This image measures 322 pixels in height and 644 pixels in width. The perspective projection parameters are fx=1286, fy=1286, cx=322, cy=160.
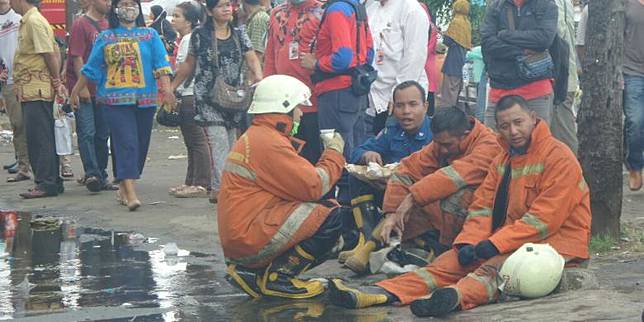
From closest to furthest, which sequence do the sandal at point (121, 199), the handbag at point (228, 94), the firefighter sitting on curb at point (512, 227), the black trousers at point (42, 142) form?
1. the firefighter sitting on curb at point (512, 227)
2. the handbag at point (228, 94)
3. the sandal at point (121, 199)
4. the black trousers at point (42, 142)

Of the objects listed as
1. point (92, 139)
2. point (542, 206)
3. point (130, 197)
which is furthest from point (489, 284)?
point (92, 139)

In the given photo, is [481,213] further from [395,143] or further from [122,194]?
[122,194]

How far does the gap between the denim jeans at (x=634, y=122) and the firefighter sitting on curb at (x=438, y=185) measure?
12.1 feet

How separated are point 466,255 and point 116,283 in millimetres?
2378

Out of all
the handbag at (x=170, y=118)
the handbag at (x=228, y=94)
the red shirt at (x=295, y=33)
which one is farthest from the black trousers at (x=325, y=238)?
the handbag at (x=170, y=118)

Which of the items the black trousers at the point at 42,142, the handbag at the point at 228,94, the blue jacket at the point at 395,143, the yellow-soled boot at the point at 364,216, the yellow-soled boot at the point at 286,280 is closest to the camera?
the yellow-soled boot at the point at 286,280

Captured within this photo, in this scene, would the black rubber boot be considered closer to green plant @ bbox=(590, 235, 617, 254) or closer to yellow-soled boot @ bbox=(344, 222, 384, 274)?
yellow-soled boot @ bbox=(344, 222, 384, 274)

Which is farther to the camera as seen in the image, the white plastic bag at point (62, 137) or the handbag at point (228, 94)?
the white plastic bag at point (62, 137)

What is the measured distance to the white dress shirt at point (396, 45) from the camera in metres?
10.6

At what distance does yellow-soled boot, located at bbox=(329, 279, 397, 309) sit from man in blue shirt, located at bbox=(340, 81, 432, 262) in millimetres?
1111

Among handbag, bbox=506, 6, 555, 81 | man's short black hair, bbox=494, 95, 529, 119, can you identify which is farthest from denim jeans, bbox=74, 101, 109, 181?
man's short black hair, bbox=494, 95, 529, 119

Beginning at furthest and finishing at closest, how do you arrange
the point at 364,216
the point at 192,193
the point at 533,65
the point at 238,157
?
the point at 192,193 → the point at 533,65 → the point at 364,216 → the point at 238,157

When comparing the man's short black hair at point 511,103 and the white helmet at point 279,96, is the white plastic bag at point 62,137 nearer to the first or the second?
the white helmet at point 279,96

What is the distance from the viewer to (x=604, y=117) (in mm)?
8633
